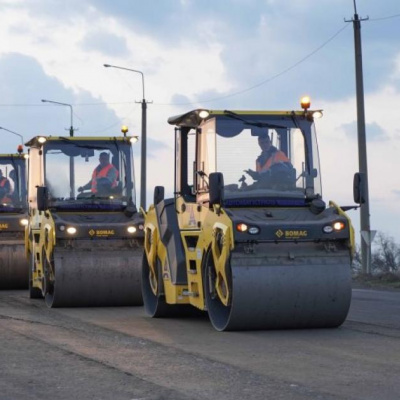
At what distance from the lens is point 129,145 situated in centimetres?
1877

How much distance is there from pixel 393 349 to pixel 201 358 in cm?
204

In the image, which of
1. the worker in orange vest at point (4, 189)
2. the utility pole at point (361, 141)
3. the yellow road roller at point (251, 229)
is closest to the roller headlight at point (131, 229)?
the yellow road roller at point (251, 229)

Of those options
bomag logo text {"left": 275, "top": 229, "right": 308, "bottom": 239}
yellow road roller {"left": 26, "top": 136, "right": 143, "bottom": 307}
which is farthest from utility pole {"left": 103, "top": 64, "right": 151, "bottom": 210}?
bomag logo text {"left": 275, "top": 229, "right": 308, "bottom": 239}

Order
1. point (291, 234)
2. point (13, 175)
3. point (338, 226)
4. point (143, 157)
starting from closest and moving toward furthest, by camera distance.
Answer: point (291, 234) < point (338, 226) < point (13, 175) < point (143, 157)

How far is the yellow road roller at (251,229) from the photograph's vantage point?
1257 cm

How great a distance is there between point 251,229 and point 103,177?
6.40 metres

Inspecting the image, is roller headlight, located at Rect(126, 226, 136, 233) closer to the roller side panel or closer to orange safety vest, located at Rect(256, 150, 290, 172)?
orange safety vest, located at Rect(256, 150, 290, 172)

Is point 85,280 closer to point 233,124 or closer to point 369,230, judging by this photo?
point 233,124

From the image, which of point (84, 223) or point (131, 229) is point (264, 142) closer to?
point (131, 229)

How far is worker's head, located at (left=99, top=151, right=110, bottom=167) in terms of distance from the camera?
1862cm

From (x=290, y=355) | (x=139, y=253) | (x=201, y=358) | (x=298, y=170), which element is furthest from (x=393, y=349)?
(x=139, y=253)

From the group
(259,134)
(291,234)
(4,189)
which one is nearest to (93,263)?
(259,134)

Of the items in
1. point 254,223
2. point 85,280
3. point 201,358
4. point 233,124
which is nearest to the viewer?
point 201,358

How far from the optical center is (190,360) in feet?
34.4
